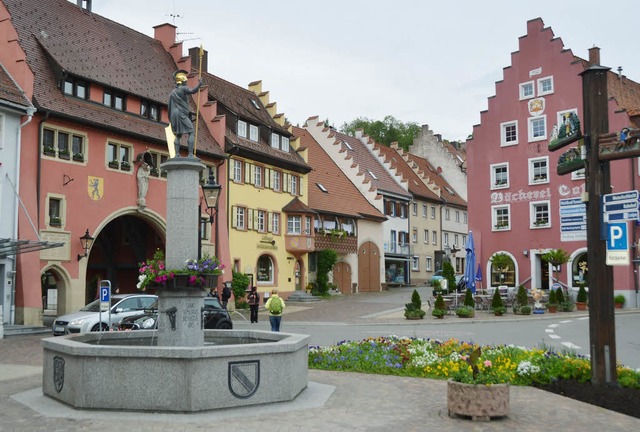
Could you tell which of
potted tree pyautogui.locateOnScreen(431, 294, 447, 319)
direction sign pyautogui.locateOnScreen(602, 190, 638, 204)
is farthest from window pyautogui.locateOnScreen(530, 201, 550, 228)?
direction sign pyautogui.locateOnScreen(602, 190, 638, 204)

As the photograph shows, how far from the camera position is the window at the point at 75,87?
30188 mm

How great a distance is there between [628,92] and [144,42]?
29.2m

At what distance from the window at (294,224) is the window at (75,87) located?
16946 mm

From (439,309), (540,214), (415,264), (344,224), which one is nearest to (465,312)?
(439,309)

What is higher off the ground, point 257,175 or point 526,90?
point 526,90

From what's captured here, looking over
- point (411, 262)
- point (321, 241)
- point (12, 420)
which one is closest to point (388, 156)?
point (411, 262)

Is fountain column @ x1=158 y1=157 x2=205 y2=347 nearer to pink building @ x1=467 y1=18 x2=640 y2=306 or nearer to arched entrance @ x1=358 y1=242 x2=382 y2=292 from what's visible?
pink building @ x1=467 y1=18 x2=640 y2=306

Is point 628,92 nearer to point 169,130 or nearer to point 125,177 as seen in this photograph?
point 125,177

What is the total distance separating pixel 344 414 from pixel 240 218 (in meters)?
31.0

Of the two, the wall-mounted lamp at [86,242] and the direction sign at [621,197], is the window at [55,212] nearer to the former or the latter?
the wall-mounted lamp at [86,242]

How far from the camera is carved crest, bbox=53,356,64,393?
34.0 feet

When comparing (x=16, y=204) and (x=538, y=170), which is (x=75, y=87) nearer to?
(x=16, y=204)

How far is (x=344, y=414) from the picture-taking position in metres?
9.65

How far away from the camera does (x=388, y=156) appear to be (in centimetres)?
6203
